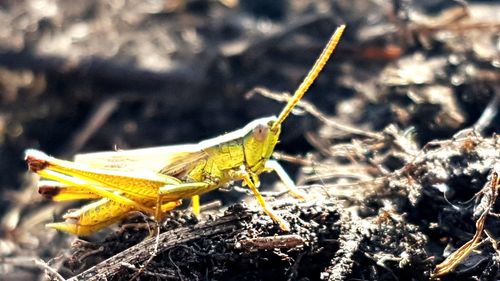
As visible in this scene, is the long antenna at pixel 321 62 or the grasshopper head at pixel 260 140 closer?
the long antenna at pixel 321 62

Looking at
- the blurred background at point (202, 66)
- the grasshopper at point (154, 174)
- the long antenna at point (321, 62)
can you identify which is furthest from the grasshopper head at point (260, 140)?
the blurred background at point (202, 66)

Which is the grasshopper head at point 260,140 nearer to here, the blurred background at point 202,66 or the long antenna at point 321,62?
the long antenna at point 321,62

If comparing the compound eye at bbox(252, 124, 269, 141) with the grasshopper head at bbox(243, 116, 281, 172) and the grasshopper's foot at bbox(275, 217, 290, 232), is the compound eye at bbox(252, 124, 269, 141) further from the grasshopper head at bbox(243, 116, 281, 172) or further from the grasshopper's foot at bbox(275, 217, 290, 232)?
the grasshopper's foot at bbox(275, 217, 290, 232)

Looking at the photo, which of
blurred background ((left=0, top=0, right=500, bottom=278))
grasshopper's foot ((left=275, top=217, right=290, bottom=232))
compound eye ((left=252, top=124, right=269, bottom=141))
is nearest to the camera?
grasshopper's foot ((left=275, top=217, right=290, bottom=232))

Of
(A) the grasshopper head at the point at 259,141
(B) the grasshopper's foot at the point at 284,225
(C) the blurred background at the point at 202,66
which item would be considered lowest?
(B) the grasshopper's foot at the point at 284,225

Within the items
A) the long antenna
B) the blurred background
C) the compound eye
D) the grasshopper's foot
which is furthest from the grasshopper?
the blurred background

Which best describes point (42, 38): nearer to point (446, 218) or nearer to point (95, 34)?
point (95, 34)

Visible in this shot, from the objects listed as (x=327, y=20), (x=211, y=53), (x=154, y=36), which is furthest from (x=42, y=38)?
(x=327, y=20)

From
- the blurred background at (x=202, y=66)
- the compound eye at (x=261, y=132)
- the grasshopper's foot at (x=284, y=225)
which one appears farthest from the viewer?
the blurred background at (x=202, y=66)
